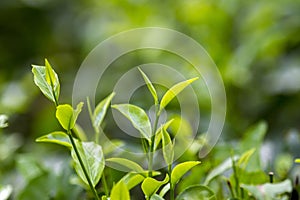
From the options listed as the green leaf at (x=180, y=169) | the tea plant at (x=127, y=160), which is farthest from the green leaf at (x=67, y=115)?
the green leaf at (x=180, y=169)

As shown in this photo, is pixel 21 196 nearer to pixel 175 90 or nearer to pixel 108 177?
pixel 108 177

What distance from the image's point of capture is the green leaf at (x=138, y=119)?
55 cm

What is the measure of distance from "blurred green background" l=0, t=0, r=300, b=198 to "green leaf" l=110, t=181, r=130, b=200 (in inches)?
15.5

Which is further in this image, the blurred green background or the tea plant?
the blurred green background

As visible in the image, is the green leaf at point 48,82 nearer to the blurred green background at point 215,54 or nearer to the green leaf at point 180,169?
the green leaf at point 180,169

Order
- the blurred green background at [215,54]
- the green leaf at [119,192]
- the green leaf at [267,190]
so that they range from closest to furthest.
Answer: the green leaf at [119,192], the green leaf at [267,190], the blurred green background at [215,54]

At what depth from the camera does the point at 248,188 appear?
0.59m

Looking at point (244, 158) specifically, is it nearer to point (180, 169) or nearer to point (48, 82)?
point (180, 169)

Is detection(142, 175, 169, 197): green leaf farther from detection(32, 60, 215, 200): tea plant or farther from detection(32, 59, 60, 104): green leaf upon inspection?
detection(32, 59, 60, 104): green leaf

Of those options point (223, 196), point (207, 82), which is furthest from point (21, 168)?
point (207, 82)

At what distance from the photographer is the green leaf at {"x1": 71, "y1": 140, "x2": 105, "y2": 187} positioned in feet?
1.79

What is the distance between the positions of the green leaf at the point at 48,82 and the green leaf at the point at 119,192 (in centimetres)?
9

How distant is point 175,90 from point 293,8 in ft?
4.06

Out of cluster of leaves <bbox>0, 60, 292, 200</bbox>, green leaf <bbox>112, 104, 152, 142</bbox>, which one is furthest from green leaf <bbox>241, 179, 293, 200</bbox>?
green leaf <bbox>112, 104, 152, 142</bbox>
